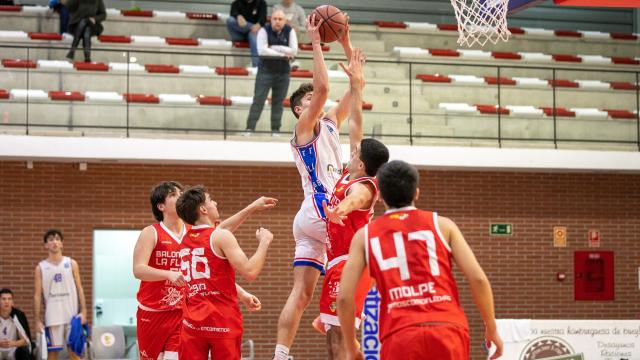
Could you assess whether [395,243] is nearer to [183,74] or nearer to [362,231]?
[362,231]

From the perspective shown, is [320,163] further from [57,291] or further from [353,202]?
[57,291]

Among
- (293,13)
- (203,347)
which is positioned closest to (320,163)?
(203,347)

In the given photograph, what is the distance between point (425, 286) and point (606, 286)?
39.2 ft

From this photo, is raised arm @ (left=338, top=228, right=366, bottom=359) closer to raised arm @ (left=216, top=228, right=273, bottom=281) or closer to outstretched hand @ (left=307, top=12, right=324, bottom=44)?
raised arm @ (left=216, top=228, right=273, bottom=281)

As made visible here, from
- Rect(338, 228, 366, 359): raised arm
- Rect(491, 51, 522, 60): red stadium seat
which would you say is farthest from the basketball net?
Rect(491, 51, 522, 60): red stadium seat

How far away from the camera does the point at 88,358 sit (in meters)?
13.0

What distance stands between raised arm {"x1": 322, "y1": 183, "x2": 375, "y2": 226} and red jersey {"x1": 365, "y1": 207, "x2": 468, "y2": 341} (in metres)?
0.70

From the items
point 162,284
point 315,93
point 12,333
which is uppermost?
point 315,93

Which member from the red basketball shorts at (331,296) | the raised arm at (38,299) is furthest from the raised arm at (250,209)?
the raised arm at (38,299)

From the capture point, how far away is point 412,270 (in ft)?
14.9

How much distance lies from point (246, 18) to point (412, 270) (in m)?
11.8

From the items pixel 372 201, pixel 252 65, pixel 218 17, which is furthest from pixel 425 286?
pixel 218 17

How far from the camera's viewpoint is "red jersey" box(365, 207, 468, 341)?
4.54 metres

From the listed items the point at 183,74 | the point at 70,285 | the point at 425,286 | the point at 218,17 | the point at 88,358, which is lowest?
the point at 88,358
